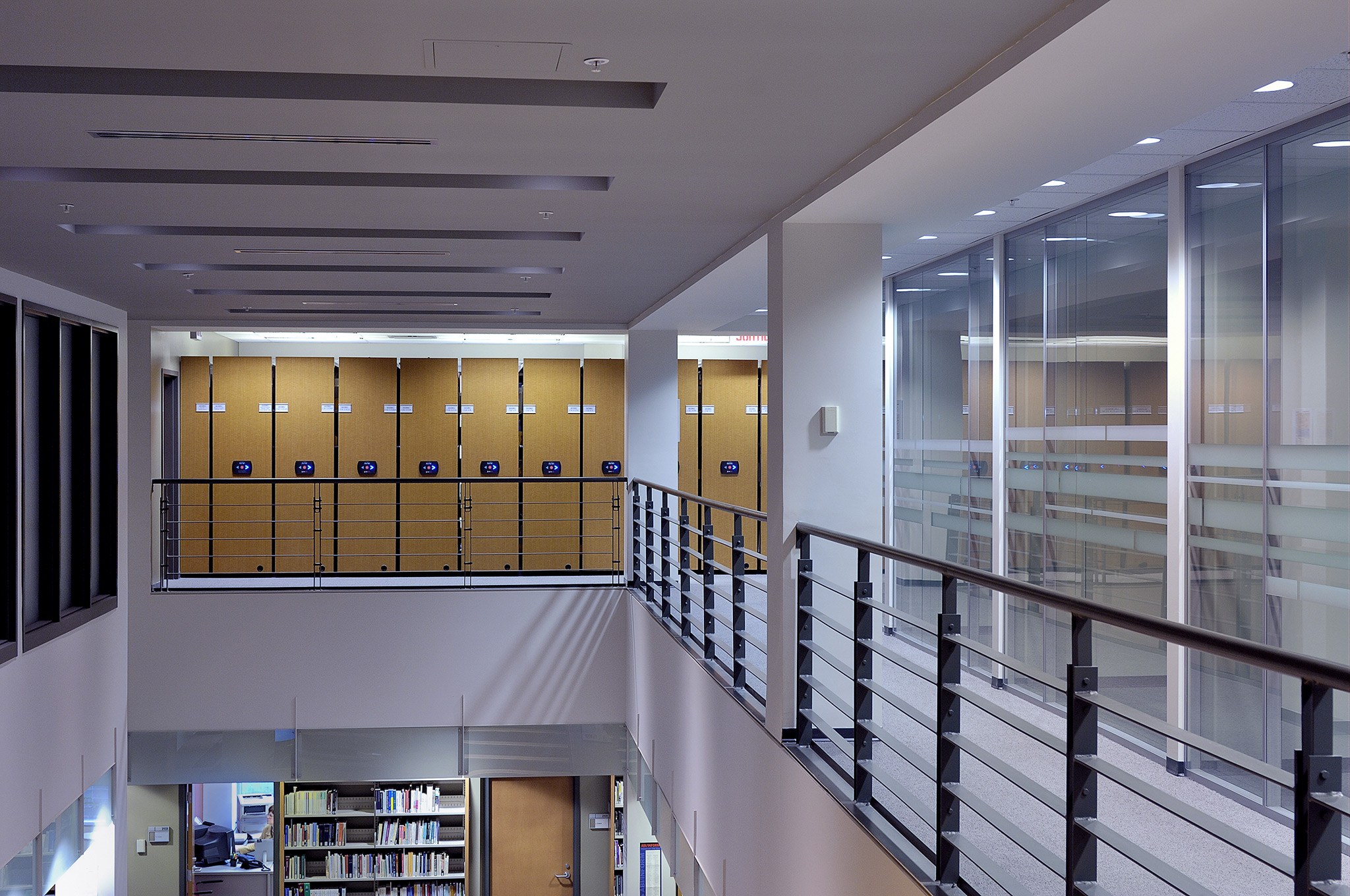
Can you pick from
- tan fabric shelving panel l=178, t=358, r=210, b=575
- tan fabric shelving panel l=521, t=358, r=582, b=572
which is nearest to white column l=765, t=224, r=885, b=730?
tan fabric shelving panel l=521, t=358, r=582, b=572

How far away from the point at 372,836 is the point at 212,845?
7.38 ft

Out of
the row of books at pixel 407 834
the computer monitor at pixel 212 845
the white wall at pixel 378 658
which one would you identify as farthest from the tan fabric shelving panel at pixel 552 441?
the computer monitor at pixel 212 845

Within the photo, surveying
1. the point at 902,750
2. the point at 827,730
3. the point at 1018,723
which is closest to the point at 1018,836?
the point at 1018,723

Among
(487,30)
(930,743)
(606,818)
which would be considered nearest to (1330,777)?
(487,30)

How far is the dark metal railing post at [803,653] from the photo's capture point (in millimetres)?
→ 4113

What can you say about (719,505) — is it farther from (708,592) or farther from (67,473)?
(67,473)

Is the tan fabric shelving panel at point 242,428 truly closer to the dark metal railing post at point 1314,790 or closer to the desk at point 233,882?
the desk at point 233,882

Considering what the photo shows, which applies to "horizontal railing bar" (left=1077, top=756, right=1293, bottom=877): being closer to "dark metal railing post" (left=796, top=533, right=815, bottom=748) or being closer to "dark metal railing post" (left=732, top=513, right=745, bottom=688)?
"dark metal railing post" (left=796, top=533, right=815, bottom=748)

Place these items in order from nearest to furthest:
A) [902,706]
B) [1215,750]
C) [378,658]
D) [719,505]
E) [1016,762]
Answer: [1215,750] < [902,706] < [1016,762] < [719,505] < [378,658]

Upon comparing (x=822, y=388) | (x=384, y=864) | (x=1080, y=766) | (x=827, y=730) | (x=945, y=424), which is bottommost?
(x=384, y=864)

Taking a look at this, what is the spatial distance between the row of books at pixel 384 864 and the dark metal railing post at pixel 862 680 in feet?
24.7

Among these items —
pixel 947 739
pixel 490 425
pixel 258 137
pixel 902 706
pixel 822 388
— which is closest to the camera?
pixel 947 739

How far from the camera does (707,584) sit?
5.59 meters

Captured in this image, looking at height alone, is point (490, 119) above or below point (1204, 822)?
above
